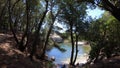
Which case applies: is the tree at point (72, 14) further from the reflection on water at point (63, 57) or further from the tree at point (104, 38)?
the reflection on water at point (63, 57)

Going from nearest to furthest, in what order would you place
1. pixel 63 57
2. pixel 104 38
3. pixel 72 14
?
pixel 72 14 < pixel 104 38 < pixel 63 57

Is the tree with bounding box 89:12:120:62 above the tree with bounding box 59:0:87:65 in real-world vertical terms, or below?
below

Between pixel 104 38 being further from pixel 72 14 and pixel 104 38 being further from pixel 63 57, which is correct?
pixel 63 57

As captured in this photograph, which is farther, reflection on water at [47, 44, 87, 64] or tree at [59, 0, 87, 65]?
reflection on water at [47, 44, 87, 64]

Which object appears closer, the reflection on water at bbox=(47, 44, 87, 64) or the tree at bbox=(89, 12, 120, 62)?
the tree at bbox=(89, 12, 120, 62)

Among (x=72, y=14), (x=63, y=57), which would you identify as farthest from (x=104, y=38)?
(x=63, y=57)

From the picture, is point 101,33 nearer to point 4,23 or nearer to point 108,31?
point 108,31

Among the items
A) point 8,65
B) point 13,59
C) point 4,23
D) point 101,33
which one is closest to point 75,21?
point 101,33

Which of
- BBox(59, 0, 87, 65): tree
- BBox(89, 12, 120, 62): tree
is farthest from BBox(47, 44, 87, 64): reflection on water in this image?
BBox(59, 0, 87, 65): tree

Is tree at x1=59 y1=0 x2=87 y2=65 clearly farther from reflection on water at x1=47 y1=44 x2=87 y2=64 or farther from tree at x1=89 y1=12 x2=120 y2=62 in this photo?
reflection on water at x1=47 y1=44 x2=87 y2=64

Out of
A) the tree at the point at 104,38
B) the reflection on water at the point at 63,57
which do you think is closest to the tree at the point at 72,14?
the tree at the point at 104,38

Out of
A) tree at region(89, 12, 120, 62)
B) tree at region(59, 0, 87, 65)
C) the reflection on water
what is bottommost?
the reflection on water

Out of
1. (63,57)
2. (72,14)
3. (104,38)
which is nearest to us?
(72,14)

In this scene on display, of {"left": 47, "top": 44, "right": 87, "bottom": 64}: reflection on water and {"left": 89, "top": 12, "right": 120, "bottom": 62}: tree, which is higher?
{"left": 89, "top": 12, "right": 120, "bottom": 62}: tree
